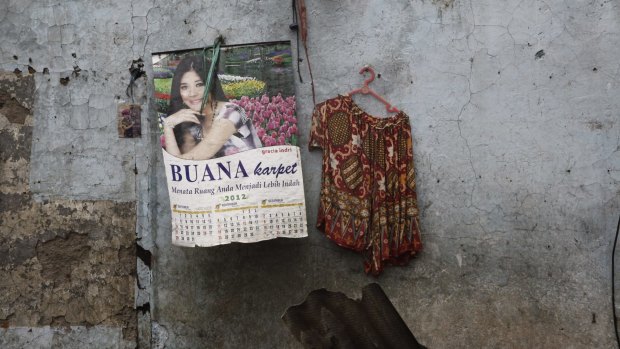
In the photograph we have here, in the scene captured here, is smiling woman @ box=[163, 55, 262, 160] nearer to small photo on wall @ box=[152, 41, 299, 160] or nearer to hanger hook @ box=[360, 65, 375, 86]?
small photo on wall @ box=[152, 41, 299, 160]

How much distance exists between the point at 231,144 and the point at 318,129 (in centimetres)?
49

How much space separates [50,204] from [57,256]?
32 centimetres

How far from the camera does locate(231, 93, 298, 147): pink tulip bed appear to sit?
9.65 ft

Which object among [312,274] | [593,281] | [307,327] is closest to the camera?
[307,327]

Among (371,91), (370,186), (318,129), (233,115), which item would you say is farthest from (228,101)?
(370,186)

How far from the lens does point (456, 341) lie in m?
2.97

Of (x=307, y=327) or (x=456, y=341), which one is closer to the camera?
(x=307, y=327)

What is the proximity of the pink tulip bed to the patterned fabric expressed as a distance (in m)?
0.19

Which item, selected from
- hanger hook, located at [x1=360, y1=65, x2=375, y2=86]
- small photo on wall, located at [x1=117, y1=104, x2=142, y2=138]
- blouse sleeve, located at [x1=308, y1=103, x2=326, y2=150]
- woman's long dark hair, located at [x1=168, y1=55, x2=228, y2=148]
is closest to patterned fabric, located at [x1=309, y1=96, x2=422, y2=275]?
blouse sleeve, located at [x1=308, y1=103, x2=326, y2=150]

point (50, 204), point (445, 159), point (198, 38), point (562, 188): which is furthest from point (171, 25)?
point (562, 188)

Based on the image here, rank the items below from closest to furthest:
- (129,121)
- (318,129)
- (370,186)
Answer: (370,186) < (318,129) < (129,121)

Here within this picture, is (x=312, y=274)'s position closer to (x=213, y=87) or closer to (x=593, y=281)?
(x=213, y=87)

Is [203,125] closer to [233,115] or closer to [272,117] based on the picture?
[233,115]

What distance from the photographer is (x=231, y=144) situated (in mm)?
2906
